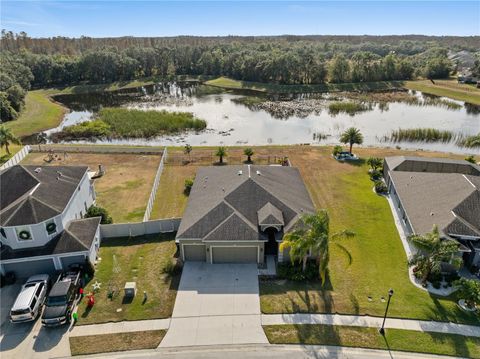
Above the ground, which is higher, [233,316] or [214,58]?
[214,58]

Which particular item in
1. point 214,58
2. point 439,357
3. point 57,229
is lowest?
point 439,357

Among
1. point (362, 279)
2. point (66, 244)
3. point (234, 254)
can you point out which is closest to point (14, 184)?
point (66, 244)

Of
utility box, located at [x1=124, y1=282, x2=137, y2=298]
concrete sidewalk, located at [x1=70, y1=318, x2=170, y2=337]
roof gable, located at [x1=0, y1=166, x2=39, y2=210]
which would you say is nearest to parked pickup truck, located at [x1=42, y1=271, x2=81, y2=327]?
concrete sidewalk, located at [x1=70, y1=318, x2=170, y2=337]

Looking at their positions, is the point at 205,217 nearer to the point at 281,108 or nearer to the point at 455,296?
the point at 455,296

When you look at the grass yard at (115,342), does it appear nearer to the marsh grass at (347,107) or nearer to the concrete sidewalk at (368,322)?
the concrete sidewalk at (368,322)

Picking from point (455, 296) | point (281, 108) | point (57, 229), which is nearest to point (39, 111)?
point (281, 108)

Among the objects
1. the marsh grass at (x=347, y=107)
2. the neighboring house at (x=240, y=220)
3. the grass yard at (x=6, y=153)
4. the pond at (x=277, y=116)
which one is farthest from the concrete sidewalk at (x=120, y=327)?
the marsh grass at (x=347, y=107)

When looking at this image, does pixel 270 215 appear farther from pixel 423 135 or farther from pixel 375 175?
pixel 423 135

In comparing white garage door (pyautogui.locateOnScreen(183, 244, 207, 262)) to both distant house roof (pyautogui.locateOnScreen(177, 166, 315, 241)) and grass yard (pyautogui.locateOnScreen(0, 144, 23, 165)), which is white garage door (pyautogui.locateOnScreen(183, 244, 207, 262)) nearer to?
distant house roof (pyautogui.locateOnScreen(177, 166, 315, 241))
